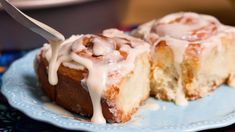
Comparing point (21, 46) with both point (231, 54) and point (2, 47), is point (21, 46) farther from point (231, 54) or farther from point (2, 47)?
point (231, 54)

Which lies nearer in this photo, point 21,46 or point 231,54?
point 231,54

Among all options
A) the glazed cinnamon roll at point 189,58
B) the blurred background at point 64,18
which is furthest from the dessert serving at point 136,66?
the blurred background at point 64,18

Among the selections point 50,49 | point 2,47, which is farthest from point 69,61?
point 2,47

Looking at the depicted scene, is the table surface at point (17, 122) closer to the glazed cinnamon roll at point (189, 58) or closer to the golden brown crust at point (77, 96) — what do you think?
the golden brown crust at point (77, 96)

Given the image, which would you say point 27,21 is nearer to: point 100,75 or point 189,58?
point 100,75

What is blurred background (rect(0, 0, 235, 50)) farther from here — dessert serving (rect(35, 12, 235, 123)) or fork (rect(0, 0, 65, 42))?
fork (rect(0, 0, 65, 42))

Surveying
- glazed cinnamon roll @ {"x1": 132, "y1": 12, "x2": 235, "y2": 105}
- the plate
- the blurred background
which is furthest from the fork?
the blurred background

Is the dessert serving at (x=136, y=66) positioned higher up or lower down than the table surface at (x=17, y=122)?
higher up
